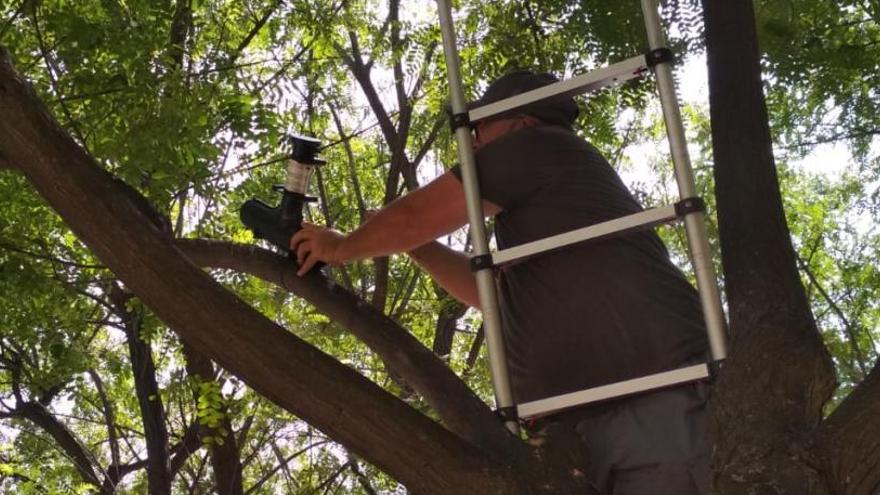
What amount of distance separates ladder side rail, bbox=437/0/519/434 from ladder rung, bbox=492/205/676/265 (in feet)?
0.21

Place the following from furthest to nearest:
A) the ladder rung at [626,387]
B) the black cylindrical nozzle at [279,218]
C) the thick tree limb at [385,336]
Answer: the black cylindrical nozzle at [279,218] → the thick tree limb at [385,336] → the ladder rung at [626,387]

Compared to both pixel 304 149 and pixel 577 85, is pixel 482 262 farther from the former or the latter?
pixel 304 149

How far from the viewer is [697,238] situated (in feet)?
8.46

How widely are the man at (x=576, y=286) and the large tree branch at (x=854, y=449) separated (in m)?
0.32

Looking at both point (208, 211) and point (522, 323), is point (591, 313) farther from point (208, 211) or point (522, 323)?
point (208, 211)

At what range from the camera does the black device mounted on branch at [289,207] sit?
10.6 ft

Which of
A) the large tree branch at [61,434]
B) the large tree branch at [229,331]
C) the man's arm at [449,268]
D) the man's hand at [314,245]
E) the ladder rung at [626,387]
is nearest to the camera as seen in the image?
the large tree branch at [229,331]

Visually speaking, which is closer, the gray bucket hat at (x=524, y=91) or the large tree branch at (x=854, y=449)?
the large tree branch at (x=854, y=449)

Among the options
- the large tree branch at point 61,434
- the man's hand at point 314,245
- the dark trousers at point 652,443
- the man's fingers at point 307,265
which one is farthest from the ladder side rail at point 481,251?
the large tree branch at point 61,434

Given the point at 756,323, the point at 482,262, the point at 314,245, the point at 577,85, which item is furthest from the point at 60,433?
the point at 756,323

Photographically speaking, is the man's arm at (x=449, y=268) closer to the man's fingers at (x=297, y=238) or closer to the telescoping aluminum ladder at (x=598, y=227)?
the man's fingers at (x=297, y=238)

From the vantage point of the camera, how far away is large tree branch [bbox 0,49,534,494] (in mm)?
2400

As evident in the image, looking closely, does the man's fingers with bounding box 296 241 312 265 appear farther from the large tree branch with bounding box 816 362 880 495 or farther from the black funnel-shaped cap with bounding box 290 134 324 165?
A: the large tree branch with bounding box 816 362 880 495

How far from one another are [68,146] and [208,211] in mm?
3358
